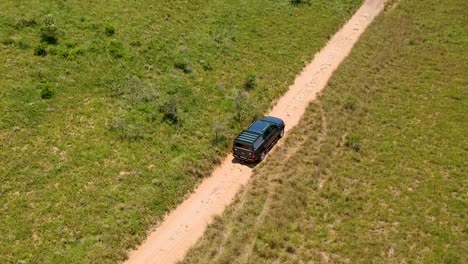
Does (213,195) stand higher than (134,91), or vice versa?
(134,91)

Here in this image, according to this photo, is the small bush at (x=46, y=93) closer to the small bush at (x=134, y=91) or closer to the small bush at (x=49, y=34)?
the small bush at (x=134, y=91)

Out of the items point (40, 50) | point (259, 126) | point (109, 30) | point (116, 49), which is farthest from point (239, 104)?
point (40, 50)


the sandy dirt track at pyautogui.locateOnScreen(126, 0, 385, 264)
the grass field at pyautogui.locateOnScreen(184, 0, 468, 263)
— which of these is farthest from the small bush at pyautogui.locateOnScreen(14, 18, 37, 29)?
the grass field at pyautogui.locateOnScreen(184, 0, 468, 263)

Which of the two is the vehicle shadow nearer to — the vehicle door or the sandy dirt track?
the sandy dirt track

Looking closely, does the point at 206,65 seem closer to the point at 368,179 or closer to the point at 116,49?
the point at 116,49

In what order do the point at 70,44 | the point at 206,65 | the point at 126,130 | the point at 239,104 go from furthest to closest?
the point at 206,65 → the point at 70,44 → the point at 239,104 → the point at 126,130

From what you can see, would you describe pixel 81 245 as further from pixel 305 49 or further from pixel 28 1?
pixel 305 49
